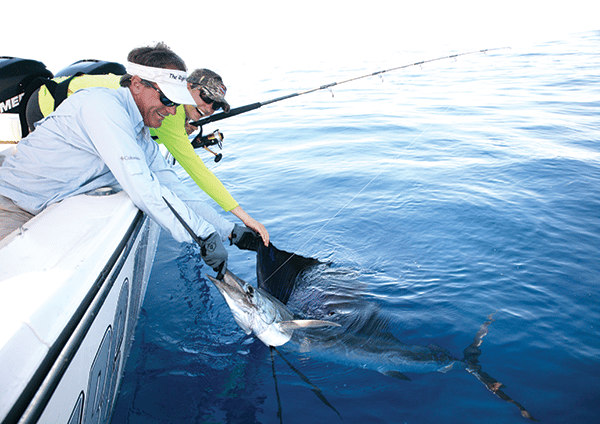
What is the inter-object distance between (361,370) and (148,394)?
4.03 ft

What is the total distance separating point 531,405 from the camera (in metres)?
1.99

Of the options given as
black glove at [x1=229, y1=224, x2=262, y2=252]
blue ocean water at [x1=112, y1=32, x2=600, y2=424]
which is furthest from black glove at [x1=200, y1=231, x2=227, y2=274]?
blue ocean water at [x1=112, y1=32, x2=600, y2=424]

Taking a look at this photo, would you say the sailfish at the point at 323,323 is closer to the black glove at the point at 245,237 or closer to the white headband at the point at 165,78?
the black glove at the point at 245,237

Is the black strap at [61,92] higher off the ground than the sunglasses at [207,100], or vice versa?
the black strap at [61,92]

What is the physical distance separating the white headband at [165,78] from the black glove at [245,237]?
3.23 feet

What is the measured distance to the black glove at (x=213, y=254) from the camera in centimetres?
205

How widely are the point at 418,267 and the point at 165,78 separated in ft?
7.92

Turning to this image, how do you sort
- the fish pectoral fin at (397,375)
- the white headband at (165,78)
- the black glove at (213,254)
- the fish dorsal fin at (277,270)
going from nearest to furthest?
the white headband at (165,78) → the black glove at (213,254) → the fish pectoral fin at (397,375) → the fish dorsal fin at (277,270)

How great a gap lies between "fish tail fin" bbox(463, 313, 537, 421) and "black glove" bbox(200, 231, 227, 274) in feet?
5.14

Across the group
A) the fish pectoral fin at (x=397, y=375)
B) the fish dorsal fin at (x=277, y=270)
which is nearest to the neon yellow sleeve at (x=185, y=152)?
the fish dorsal fin at (x=277, y=270)

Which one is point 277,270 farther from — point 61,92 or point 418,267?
point 61,92

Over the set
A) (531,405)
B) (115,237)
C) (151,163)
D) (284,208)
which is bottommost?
(531,405)

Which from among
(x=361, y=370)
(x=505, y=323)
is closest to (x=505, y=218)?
(x=505, y=323)

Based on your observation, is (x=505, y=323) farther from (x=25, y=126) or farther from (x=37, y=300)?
(x=25, y=126)
